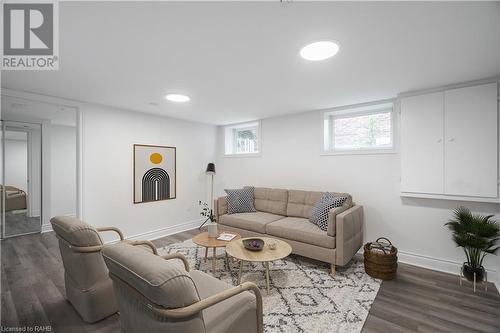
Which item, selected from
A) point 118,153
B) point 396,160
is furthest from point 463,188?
point 118,153

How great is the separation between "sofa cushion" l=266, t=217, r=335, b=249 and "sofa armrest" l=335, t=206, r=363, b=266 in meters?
0.10

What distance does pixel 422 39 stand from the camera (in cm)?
169

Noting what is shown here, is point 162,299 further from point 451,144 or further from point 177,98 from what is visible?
point 451,144

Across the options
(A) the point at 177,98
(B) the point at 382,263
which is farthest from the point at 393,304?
(A) the point at 177,98

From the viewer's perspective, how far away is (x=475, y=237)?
7.79ft

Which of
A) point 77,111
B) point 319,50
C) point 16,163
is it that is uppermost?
point 319,50

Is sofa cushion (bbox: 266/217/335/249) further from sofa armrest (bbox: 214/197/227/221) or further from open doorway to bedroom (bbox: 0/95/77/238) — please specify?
open doorway to bedroom (bbox: 0/95/77/238)

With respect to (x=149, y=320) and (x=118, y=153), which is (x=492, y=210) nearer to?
(x=149, y=320)

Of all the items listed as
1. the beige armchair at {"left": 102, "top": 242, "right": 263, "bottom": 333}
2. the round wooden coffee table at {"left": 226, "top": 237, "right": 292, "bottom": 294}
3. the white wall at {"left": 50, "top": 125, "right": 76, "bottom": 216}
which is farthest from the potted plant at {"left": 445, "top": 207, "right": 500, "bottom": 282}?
the white wall at {"left": 50, "top": 125, "right": 76, "bottom": 216}

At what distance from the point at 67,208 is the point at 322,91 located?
4.70 m

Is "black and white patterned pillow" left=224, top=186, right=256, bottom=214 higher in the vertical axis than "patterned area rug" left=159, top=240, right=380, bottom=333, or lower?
higher

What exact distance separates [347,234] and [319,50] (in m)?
2.12

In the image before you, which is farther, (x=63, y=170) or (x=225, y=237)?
(x=63, y=170)
